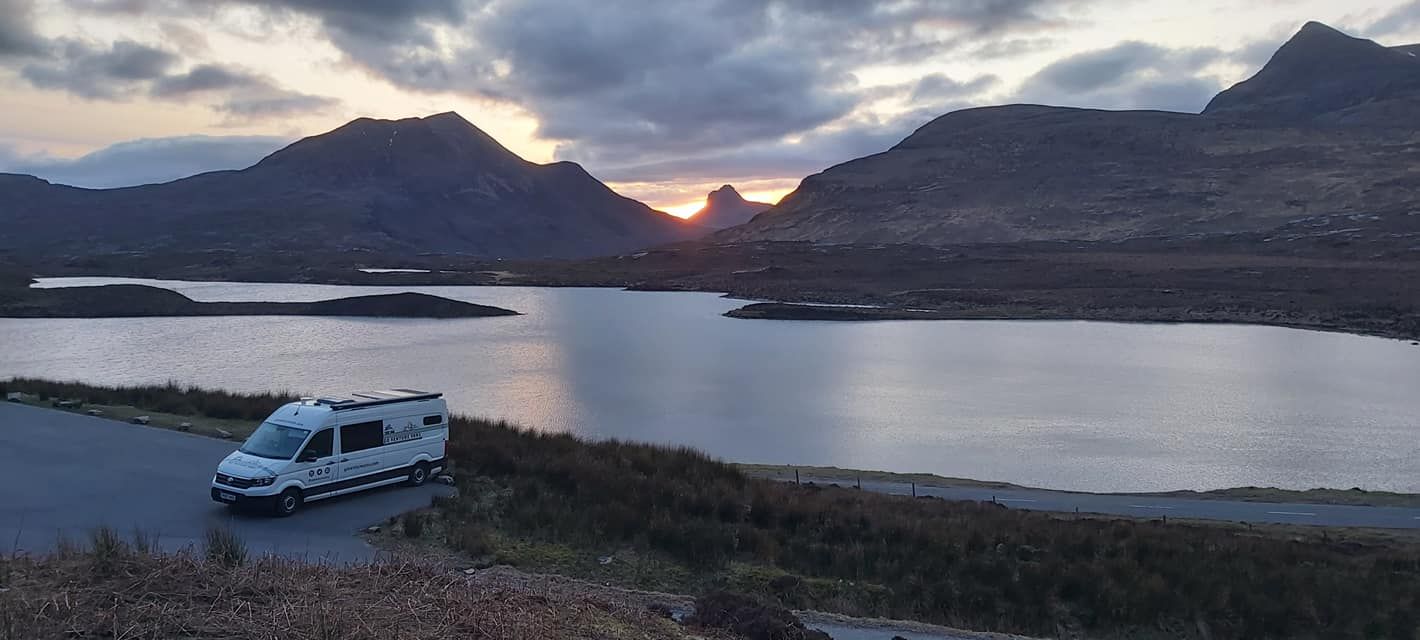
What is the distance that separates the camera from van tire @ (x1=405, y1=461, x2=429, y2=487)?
13.5 m

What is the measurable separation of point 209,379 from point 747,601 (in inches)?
1365

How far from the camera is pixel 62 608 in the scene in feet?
15.7

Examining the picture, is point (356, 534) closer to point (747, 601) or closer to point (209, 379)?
point (747, 601)

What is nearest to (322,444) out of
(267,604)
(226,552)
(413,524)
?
(413,524)

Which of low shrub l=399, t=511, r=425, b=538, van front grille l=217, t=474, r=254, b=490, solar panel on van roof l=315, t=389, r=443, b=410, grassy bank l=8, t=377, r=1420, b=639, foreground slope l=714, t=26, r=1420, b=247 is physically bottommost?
grassy bank l=8, t=377, r=1420, b=639

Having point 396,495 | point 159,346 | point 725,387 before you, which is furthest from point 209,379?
point 396,495

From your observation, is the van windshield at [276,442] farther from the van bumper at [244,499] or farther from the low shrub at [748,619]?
the low shrub at [748,619]

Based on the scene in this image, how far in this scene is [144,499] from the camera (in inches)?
482

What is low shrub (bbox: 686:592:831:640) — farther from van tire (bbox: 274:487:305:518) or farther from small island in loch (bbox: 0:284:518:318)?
small island in loch (bbox: 0:284:518:318)

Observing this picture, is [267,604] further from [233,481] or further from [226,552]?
[233,481]

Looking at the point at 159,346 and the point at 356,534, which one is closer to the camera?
the point at 356,534

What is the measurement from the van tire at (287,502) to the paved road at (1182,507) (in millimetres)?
11020

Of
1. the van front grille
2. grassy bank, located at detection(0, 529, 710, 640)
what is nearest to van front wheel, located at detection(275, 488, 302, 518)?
→ the van front grille

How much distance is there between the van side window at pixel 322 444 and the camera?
12.1 metres
